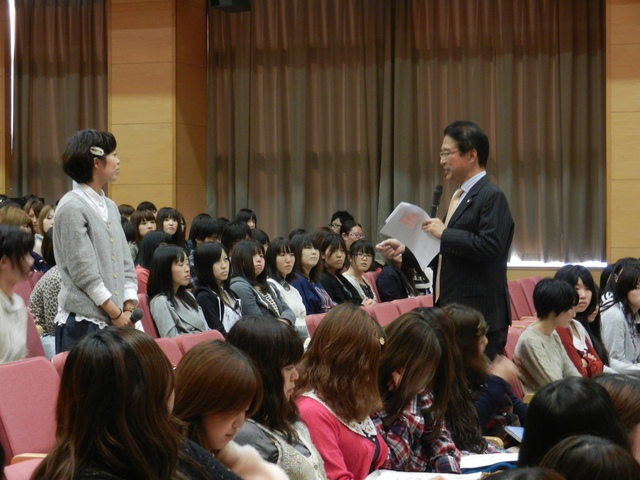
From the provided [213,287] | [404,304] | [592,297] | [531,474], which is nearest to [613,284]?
[592,297]

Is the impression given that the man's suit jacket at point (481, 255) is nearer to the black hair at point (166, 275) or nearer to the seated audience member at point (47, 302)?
the black hair at point (166, 275)

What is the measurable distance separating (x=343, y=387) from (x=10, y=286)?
148cm

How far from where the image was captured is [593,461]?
148 centimetres

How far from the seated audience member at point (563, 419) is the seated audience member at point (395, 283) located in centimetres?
554

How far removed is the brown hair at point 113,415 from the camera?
5.01ft

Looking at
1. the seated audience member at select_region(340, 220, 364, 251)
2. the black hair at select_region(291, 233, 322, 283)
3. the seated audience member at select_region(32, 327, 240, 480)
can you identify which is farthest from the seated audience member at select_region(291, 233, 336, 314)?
the seated audience member at select_region(32, 327, 240, 480)

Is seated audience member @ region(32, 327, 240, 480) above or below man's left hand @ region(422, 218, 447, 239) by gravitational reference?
below

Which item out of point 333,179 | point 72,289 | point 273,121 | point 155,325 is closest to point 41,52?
point 273,121

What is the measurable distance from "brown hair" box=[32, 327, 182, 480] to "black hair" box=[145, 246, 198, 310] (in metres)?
3.29

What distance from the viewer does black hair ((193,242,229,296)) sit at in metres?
5.23

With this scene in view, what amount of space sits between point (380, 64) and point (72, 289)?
7.19 m

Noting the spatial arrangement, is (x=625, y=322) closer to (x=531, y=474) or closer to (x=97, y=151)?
(x=97, y=151)

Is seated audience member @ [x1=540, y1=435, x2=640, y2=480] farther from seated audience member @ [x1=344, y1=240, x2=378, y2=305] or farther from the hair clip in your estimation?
seated audience member @ [x1=344, y1=240, x2=378, y2=305]

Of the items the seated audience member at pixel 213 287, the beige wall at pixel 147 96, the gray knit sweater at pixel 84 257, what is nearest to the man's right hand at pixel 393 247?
the gray knit sweater at pixel 84 257
